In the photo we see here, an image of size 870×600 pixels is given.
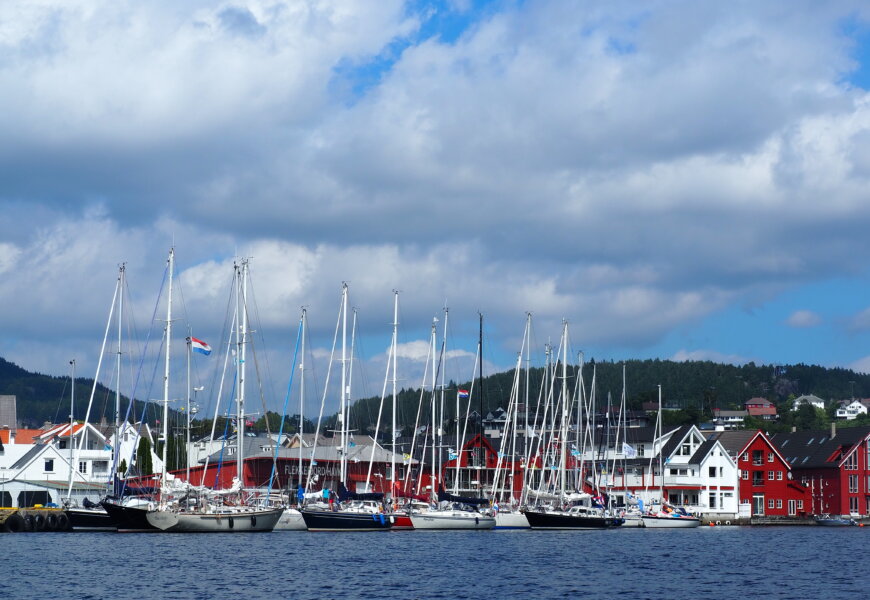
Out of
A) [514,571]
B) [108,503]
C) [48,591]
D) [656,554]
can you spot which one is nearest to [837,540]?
[656,554]

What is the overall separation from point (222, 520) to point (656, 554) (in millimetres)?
27602

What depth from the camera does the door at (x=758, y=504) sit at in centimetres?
12580

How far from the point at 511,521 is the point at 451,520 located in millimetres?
6994

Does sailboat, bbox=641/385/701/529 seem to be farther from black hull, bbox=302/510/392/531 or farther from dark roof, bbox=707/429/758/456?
black hull, bbox=302/510/392/531

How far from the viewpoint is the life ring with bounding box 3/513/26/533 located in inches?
3228

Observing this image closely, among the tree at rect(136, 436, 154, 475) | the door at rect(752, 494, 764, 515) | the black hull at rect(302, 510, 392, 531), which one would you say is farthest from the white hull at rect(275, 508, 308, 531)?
the door at rect(752, 494, 764, 515)

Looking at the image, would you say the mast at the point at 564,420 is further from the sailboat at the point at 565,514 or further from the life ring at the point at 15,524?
the life ring at the point at 15,524

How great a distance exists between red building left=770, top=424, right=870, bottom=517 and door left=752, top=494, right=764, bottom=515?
653 cm

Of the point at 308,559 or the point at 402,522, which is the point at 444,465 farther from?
the point at 308,559

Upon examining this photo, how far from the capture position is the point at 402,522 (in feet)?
277

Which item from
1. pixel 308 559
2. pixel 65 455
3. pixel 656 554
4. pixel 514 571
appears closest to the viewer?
pixel 514 571

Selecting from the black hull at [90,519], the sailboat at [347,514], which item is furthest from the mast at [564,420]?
the black hull at [90,519]

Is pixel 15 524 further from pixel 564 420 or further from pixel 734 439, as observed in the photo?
pixel 734 439

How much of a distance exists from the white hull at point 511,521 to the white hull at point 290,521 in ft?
49.5
